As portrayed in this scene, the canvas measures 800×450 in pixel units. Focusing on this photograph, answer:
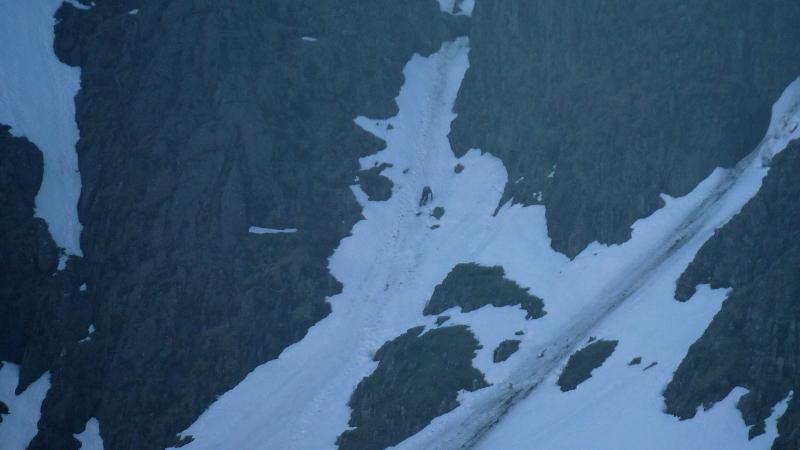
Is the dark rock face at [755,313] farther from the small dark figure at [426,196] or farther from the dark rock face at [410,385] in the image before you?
the small dark figure at [426,196]

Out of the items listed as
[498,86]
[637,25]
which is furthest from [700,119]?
[498,86]

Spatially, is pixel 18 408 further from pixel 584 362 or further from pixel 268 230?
pixel 584 362

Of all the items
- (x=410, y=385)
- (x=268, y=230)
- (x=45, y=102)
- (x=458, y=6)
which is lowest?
(x=410, y=385)

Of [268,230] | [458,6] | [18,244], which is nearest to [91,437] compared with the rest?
[18,244]

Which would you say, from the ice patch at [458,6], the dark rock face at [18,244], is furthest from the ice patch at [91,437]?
the ice patch at [458,6]

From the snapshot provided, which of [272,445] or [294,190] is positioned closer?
[272,445]

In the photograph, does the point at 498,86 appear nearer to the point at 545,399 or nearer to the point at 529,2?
the point at 529,2

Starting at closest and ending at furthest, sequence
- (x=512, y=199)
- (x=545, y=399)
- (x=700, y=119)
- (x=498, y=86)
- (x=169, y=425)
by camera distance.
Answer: (x=545, y=399), (x=169, y=425), (x=700, y=119), (x=512, y=199), (x=498, y=86)

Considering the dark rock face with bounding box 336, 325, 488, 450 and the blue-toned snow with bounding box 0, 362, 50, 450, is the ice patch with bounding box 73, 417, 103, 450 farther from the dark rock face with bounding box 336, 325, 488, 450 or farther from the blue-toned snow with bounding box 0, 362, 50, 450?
the dark rock face with bounding box 336, 325, 488, 450
